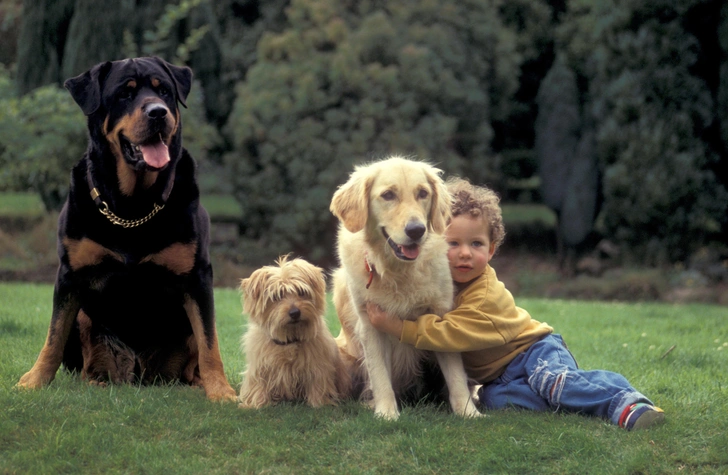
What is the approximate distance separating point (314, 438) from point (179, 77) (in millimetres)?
2341

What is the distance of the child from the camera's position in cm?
444

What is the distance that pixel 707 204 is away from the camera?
12.8 metres

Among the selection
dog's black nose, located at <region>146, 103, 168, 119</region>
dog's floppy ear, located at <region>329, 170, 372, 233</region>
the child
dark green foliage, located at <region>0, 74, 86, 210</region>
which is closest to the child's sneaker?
the child

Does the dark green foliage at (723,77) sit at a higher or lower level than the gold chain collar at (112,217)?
higher

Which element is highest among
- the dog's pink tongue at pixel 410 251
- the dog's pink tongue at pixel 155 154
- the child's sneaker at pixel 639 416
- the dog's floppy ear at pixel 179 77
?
the dog's floppy ear at pixel 179 77

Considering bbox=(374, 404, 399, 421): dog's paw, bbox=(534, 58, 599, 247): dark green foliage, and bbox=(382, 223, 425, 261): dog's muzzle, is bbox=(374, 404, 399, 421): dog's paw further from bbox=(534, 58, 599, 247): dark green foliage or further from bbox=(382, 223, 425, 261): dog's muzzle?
bbox=(534, 58, 599, 247): dark green foliage

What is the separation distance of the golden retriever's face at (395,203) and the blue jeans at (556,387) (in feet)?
3.15

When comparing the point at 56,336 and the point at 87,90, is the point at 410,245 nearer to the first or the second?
the point at 87,90

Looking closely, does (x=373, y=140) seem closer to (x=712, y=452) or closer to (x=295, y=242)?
(x=295, y=242)

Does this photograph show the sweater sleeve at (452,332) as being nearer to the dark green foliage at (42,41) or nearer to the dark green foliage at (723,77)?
the dark green foliage at (723,77)

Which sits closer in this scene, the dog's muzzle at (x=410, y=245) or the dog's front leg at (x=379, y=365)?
the dog's muzzle at (x=410, y=245)

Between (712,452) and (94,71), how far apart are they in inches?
154

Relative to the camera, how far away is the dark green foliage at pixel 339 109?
14.1 metres

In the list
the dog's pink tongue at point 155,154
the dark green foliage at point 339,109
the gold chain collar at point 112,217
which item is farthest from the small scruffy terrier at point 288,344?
the dark green foliage at point 339,109
